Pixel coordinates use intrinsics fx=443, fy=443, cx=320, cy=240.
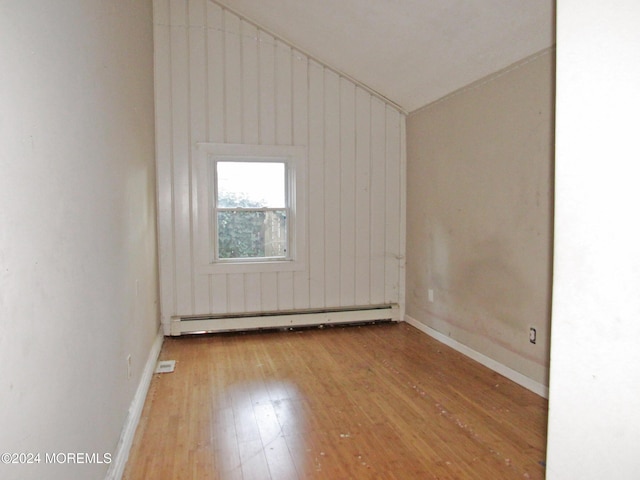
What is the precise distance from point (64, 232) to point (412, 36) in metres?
3.07

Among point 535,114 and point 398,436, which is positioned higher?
point 535,114

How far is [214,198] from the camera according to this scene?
14.6 ft

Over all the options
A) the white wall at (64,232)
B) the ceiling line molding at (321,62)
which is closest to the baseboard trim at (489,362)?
the ceiling line molding at (321,62)

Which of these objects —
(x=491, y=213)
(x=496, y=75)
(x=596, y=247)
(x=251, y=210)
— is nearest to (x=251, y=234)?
(x=251, y=210)

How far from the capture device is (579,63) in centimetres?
75

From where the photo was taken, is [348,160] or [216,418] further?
[348,160]

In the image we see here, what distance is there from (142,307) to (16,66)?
2305mm

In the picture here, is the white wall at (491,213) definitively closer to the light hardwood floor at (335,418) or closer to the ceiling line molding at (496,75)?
the ceiling line molding at (496,75)

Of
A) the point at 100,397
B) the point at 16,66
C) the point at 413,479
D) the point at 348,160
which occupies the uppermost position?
the point at 348,160

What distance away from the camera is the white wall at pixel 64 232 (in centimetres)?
102

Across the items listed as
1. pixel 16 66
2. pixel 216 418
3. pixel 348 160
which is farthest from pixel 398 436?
pixel 348 160

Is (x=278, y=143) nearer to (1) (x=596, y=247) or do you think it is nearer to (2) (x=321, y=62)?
(2) (x=321, y=62)

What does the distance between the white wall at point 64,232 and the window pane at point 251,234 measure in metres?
1.91

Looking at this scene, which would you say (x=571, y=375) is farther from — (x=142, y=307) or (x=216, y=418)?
(x=142, y=307)
